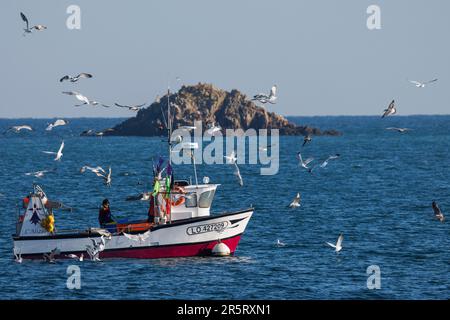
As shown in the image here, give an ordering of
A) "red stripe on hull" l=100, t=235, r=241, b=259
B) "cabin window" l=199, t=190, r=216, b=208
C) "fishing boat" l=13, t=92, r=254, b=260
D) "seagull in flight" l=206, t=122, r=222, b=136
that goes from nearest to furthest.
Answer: "fishing boat" l=13, t=92, r=254, b=260 < "seagull in flight" l=206, t=122, r=222, b=136 < "red stripe on hull" l=100, t=235, r=241, b=259 < "cabin window" l=199, t=190, r=216, b=208

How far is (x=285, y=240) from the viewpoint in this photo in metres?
50.7

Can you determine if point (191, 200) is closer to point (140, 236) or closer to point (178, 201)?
point (178, 201)

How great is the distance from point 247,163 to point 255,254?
8185cm

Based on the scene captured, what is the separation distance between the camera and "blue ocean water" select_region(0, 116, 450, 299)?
3766 cm

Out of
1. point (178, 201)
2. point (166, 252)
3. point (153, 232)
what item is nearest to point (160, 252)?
point (166, 252)

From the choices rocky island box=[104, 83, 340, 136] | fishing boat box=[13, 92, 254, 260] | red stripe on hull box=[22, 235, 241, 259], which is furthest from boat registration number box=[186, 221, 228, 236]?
rocky island box=[104, 83, 340, 136]

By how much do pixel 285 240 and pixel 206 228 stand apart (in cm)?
950

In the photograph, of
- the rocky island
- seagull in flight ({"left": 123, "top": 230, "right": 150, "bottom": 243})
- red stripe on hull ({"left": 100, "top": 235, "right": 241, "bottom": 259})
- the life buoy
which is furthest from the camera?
the rocky island

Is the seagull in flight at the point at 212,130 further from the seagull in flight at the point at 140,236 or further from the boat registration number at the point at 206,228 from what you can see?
the seagull in flight at the point at 140,236

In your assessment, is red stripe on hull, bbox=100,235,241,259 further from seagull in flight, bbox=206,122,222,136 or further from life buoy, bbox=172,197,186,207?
seagull in flight, bbox=206,122,222,136

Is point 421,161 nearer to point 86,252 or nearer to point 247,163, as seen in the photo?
point 247,163

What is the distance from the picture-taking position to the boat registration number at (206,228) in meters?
41.9

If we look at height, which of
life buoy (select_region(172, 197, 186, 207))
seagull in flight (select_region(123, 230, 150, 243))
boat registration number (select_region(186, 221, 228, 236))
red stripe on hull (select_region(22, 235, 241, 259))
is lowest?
red stripe on hull (select_region(22, 235, 241, 259))
